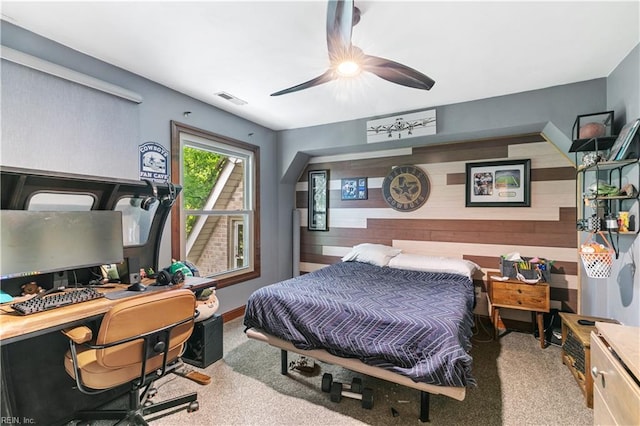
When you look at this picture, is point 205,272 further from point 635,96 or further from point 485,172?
point 635,96

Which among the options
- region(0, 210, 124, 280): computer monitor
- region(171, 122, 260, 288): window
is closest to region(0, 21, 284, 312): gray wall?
region(171, 122, 260, 288): window

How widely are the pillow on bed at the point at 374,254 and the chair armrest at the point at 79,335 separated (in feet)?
9.31

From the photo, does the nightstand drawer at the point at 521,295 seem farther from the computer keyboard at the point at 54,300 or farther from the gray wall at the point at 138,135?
the computer keyboard at the point at 54,300

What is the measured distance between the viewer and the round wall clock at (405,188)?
13.0 feet

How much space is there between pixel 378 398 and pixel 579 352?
5.28 ft

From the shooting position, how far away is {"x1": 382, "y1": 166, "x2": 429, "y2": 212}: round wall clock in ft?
13.0

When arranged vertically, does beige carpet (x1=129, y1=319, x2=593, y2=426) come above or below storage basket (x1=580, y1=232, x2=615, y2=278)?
below

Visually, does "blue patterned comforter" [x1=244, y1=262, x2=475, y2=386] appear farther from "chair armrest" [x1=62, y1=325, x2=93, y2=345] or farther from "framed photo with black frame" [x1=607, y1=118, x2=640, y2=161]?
"framed photo with black frame" [x1=607, y1=118, x2=640, y2=161]

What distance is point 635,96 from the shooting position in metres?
2.19

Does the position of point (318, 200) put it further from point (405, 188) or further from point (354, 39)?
point (354, 39)

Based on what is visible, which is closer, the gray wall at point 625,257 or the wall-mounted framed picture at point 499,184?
the gray wall at point 625,257

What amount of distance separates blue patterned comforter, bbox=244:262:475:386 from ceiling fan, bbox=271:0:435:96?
1.66 m

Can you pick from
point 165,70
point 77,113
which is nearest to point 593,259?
point 165,70

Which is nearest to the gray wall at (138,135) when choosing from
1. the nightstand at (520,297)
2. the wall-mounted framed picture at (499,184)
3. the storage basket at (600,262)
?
the wall-mounted framed picture at (499,184)
